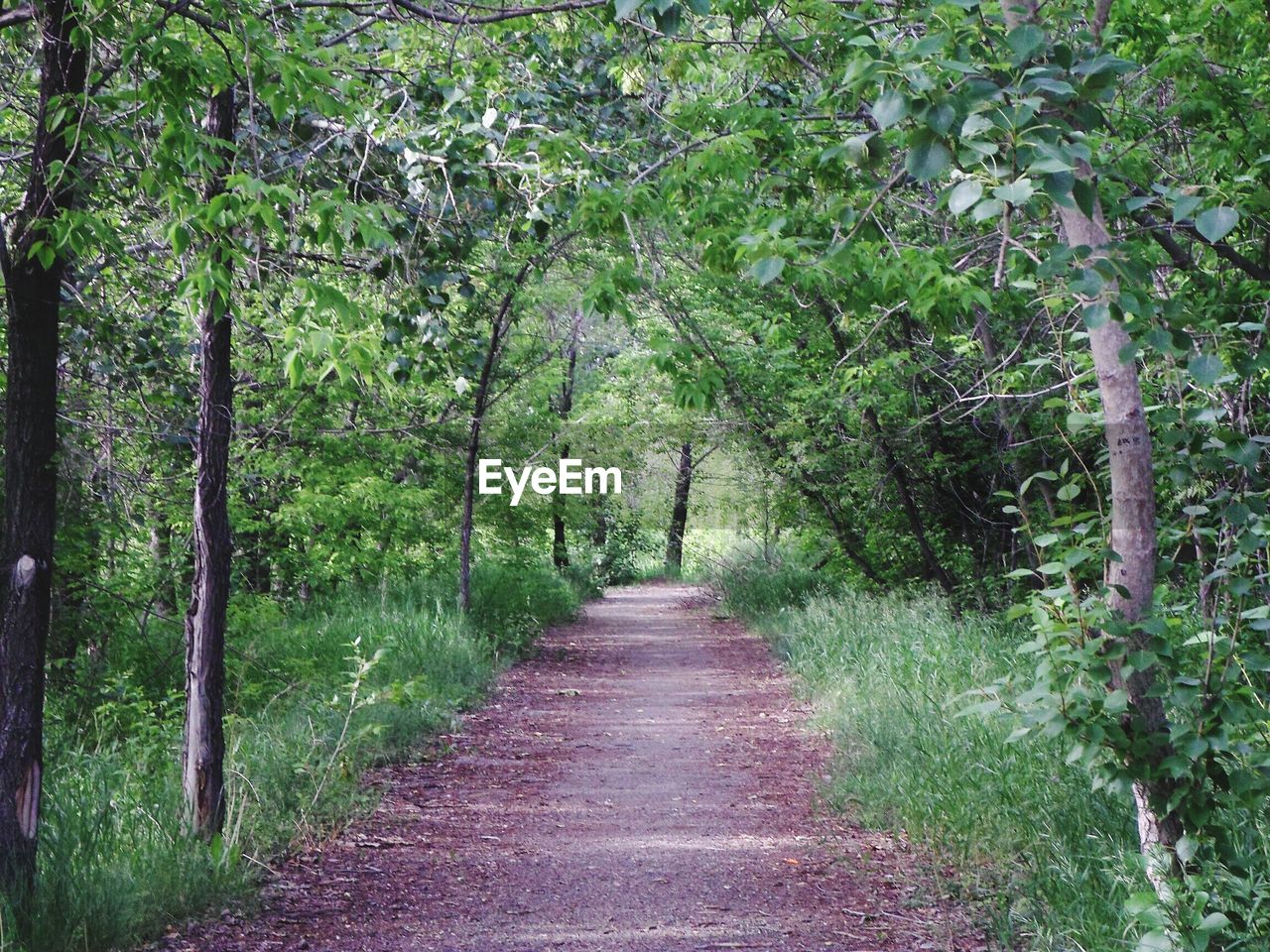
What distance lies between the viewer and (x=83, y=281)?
7566 millimetres

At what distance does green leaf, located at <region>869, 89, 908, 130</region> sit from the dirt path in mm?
3662

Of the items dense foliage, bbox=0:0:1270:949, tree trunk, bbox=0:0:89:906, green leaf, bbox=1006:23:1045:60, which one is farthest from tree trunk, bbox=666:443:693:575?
green leaf, bbox=1006:23:1045:60

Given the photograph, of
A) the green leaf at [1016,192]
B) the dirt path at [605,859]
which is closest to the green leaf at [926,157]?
the green leaf at [1016,192]

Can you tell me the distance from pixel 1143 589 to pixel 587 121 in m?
4.40

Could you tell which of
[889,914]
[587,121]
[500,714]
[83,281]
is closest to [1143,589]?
[889,914]

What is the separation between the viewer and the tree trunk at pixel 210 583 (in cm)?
611

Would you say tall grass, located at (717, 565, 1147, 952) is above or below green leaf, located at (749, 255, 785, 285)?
below

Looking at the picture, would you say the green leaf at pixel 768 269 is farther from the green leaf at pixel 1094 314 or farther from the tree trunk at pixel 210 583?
the tree trunk at pixel 210 583

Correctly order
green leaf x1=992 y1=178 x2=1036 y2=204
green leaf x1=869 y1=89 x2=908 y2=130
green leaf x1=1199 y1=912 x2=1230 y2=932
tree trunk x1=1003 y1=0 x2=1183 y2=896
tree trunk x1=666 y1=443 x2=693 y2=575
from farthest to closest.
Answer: tree trunk x1=666 y1=443 x2=693 y2=575
tree trunk x1=1003 y1=0 x2=1183 y2=896
green leaf x1=1199 y1=912 x2=1230 y2=932
green leaf x1=869 y1=89 x2=908 y2=130
green leaf x1=992 y1=178 x2=1036 y2=204

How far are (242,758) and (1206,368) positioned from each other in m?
5.94

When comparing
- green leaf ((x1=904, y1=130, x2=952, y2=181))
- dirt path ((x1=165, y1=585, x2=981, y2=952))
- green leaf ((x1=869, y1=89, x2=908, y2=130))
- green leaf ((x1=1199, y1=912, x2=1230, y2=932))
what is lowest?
dirt path ((x1=165, y1=585, x2=981, y2=952))

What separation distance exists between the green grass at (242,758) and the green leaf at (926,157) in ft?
13.1

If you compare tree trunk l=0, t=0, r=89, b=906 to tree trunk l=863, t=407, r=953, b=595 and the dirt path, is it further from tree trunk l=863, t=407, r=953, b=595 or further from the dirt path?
tree trunk l=863, t=407, r=953, b=595

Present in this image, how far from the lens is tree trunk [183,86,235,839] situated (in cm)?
611
